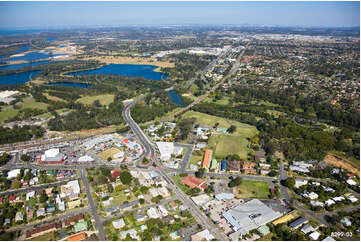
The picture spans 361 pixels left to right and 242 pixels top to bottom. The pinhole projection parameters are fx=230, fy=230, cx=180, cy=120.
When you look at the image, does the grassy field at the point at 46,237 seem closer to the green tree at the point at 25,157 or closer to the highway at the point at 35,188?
the highway at the point at 35,188

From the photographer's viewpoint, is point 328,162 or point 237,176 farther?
point 328,162

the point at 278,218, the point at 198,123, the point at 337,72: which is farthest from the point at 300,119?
the point at 337,72

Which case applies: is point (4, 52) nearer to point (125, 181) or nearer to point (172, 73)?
point (172, 73)

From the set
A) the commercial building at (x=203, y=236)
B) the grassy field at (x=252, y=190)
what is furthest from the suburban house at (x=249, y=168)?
the commercial building at (x=203, y=236)

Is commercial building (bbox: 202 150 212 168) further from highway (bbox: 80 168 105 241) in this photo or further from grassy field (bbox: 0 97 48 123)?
grassy field (bbox: 0 97 48 123)

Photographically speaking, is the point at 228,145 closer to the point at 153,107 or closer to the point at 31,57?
the point at 153,107

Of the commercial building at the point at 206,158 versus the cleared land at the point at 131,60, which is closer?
the commercial building at the point at 206,158
